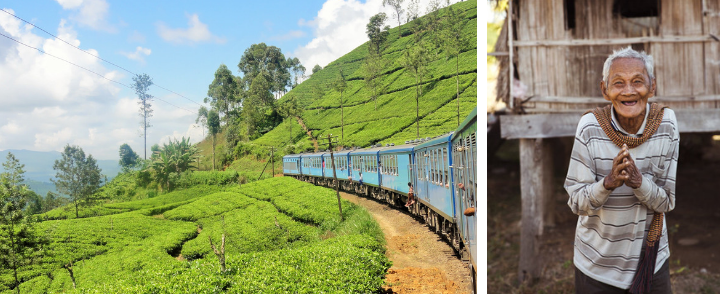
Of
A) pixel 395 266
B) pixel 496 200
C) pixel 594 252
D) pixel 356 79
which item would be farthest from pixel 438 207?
pixel 356 79

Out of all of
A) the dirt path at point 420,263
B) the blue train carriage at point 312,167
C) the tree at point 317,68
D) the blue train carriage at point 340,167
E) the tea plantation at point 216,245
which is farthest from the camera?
the tree at point 317,68

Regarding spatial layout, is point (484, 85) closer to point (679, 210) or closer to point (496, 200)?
point (496, 200)

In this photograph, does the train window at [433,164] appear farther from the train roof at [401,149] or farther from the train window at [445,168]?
the train roof at [401,149]

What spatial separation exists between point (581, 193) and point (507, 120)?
1.73 feet

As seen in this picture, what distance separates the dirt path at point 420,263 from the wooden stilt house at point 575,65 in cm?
325

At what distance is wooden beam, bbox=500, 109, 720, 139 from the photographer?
1786 mm

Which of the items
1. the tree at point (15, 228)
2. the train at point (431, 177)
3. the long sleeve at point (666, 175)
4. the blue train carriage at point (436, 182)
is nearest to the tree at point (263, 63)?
the train at point (431, 177)

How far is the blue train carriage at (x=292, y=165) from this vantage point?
73.0 ft

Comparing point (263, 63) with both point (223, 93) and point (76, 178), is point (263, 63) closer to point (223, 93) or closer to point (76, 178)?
point (223, 93)

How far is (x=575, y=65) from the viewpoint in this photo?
198 centimetres

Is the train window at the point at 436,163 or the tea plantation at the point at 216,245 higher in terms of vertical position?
the train window at the point at 436,163

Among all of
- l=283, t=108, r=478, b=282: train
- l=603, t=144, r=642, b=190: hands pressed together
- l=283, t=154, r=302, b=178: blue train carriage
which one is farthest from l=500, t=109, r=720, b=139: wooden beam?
l=283, t=154, r=302, b=178: blue train carriage

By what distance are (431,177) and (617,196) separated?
16.9 feet

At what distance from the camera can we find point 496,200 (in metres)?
2.26
